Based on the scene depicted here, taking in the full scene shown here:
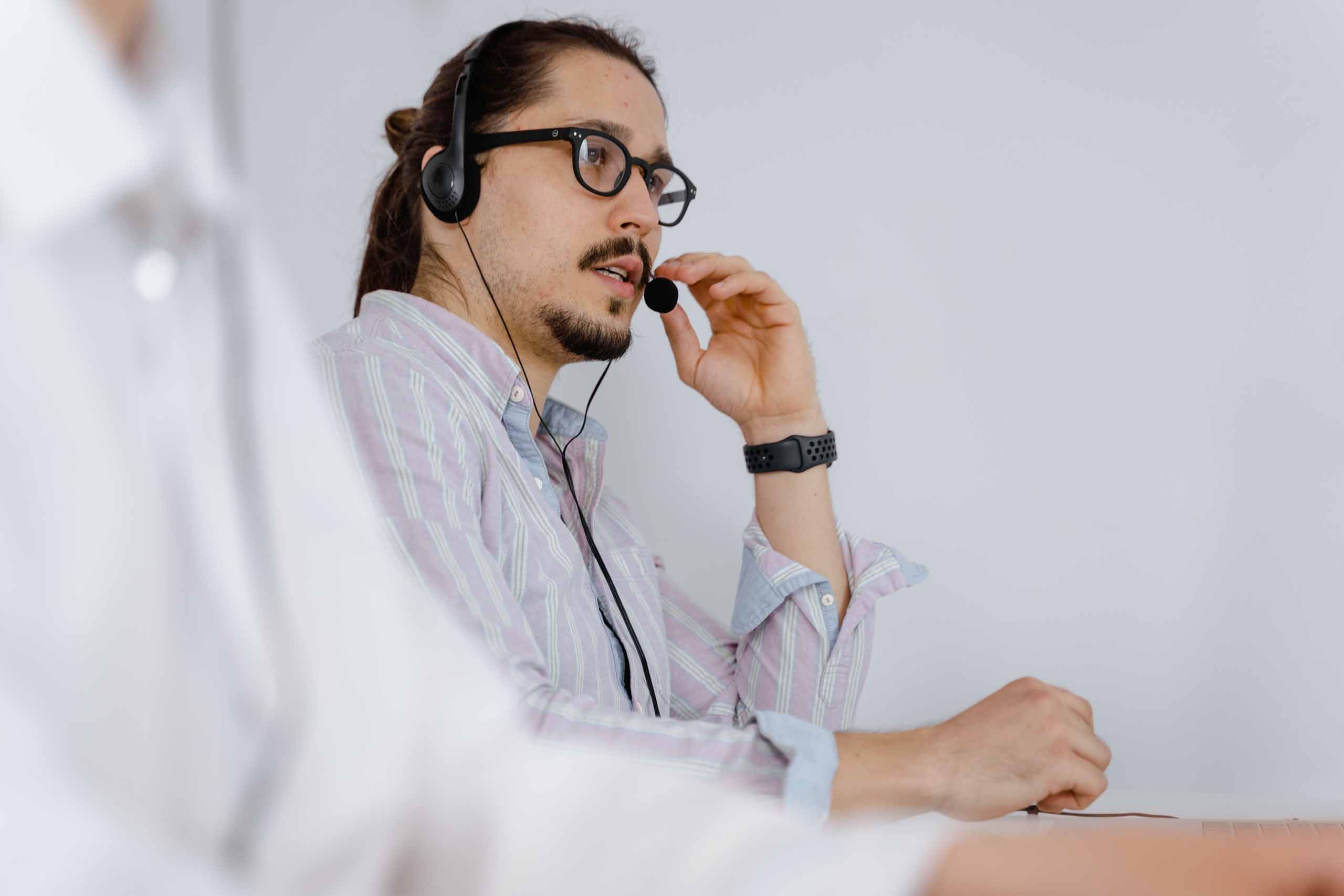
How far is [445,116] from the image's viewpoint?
4.83 ft

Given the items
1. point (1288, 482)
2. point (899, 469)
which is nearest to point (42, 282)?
point (899, 469)

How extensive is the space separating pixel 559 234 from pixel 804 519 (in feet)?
1.77

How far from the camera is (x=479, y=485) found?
1052 mm

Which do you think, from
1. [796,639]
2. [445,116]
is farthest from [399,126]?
[796,639]

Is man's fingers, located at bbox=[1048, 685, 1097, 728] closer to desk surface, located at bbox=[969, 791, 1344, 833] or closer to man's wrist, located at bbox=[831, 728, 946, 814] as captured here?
man's wrist, located at bbox=[831, 728, 946, 814]

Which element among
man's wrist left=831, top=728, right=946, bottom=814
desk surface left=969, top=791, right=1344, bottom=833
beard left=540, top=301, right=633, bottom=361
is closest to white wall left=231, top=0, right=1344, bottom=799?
desk surface left=969, top=791, right=1344, bottom=833

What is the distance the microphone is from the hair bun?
48 cm

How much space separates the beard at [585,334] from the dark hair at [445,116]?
145 mm

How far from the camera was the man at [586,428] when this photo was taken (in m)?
0.90

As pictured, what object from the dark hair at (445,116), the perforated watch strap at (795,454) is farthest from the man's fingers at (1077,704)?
the dark hair at (445,116)

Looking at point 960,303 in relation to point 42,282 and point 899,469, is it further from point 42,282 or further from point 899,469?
point 42,282

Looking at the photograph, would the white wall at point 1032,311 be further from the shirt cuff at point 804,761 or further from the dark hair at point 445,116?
the shirt cuff at point 804,761

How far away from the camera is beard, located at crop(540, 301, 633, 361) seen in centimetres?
138

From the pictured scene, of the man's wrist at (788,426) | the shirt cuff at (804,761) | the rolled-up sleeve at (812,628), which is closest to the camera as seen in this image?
the shirt cuff at (804,761)
